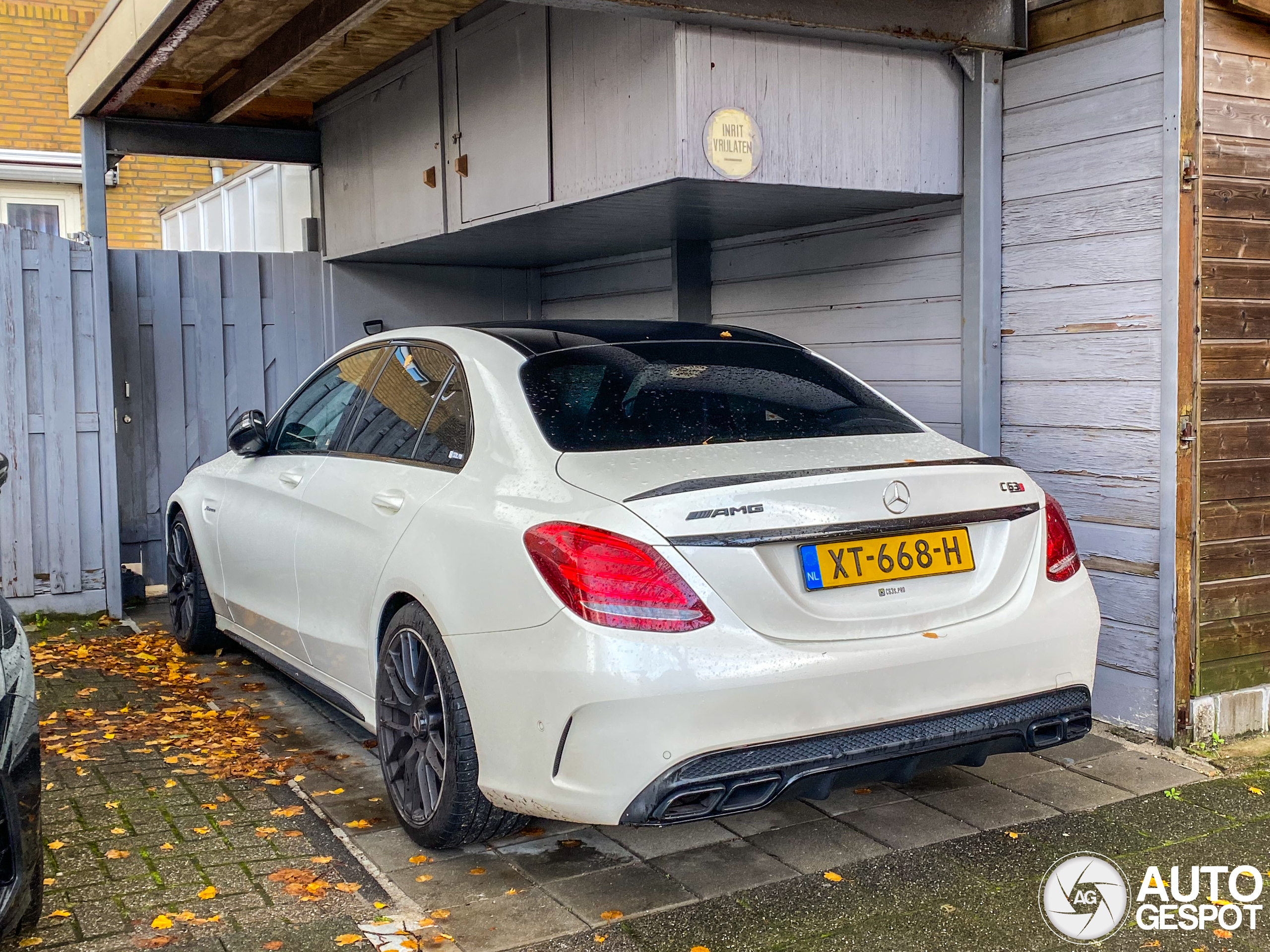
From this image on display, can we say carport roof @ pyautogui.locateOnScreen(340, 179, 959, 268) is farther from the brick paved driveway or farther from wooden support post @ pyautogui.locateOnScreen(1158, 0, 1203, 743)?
the brick paved driveway

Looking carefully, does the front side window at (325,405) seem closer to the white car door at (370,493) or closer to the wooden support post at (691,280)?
the white car door at (370,493)

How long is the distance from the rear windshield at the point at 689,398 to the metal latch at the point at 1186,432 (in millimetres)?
1191

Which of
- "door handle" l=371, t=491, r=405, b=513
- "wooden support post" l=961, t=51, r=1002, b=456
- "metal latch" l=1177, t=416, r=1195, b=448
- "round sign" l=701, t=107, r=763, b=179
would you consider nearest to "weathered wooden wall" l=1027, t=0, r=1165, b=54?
"wooden support post" l=961, t=51, r=1002, b=456

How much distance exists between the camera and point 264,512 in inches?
191

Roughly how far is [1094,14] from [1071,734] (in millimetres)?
2801

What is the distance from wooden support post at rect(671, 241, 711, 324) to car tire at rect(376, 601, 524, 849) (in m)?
3.62

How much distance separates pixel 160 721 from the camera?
496 cm

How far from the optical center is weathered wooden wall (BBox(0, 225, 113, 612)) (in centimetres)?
677

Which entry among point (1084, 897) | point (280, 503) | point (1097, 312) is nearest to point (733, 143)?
point (1097, 312)

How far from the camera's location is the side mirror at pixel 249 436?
508cm

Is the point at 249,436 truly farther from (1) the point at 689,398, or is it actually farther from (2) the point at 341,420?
(1) the point at 689,398

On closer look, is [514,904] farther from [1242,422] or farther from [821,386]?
[1242,422]

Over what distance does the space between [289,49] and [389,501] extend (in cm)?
323

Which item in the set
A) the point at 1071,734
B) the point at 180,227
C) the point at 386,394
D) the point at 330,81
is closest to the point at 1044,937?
the point at 1071,734
